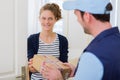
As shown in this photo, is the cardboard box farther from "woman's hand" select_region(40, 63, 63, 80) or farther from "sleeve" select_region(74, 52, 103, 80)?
"sleeve" select_region(74, 52, 103, 80)

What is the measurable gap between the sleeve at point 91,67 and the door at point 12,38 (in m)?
0.80

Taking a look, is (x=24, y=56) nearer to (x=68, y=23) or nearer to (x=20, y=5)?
(x=20, y=5)

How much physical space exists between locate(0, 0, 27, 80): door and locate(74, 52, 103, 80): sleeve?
803 mm

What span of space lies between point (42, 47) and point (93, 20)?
0.82 meters

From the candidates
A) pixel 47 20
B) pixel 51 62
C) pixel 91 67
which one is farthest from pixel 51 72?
pixel 47 20

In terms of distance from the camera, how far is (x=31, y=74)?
1.70m

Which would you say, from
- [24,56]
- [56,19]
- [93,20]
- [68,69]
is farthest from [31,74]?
[93,20]

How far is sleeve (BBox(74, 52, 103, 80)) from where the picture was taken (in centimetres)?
97

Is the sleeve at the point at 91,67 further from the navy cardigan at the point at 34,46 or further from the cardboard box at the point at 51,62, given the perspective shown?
the navy cardigan at the point at 34,46

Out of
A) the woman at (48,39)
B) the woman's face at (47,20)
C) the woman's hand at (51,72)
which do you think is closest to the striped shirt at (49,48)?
the woman at (48,39)

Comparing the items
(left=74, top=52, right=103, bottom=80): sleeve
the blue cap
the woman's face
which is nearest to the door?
the woman's face

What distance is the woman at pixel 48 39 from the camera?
1.83m

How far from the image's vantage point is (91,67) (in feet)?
3.18

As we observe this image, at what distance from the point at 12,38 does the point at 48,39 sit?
12.1 inches
